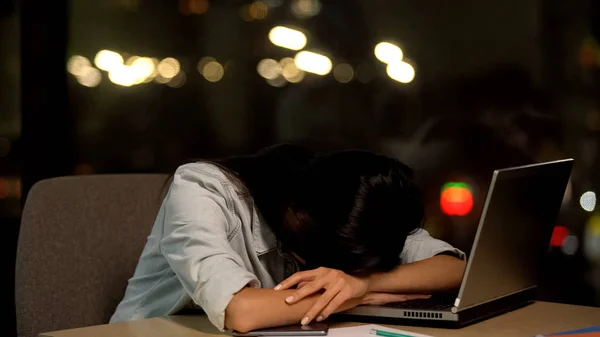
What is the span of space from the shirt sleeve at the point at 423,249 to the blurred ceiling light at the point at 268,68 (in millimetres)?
803

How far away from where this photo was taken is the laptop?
4.31 feet

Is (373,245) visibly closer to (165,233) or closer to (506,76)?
(165,233)

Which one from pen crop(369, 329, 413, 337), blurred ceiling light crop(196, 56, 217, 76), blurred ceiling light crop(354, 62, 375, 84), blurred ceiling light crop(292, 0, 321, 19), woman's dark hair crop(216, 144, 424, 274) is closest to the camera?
pen crop(369, 329, 413, 337)

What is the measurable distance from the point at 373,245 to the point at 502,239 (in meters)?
0.22

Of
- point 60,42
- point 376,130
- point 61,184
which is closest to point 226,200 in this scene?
point 61,184

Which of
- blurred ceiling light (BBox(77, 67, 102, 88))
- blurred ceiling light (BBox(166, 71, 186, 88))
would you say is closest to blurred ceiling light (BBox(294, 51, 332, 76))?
blurred ceiling light (BBox(166, 71, 186, 88))

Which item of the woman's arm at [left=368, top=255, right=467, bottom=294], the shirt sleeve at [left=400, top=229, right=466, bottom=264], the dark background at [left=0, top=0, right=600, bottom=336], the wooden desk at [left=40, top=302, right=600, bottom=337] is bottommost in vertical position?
the wooden desk at [left=40, top=302, right=600, bottom=337]

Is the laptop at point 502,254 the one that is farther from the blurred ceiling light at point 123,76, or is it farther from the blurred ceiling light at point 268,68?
the blurred ceiling light at point 123,76

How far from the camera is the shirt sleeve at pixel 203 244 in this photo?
129cm

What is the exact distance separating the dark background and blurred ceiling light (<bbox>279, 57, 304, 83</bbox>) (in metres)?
0.02

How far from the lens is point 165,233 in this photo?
146cm

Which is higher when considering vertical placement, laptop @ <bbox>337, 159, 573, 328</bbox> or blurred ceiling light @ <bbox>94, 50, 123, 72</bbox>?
blurred ceiling light @ <bbox>94, 50, 123, 72</bbox>

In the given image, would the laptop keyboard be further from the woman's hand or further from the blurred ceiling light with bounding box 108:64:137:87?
the blurred ceiling light with bounding box 108:64:137:87

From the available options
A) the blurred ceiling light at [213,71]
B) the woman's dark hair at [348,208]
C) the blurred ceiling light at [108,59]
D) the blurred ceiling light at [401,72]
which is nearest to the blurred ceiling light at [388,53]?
the blurred ceiling light at [401,72]
